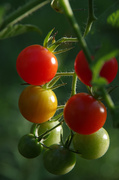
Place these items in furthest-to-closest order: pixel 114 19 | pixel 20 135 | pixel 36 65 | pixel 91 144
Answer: pixel 20 135, pixel 91 144, pixel 36 65, pixel 114 19

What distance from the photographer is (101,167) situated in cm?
246

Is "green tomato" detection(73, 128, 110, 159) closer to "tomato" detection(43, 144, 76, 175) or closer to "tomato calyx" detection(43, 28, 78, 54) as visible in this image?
"tomato" detection(43, 144, 76, 175)

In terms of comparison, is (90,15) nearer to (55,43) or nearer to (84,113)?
(55,43)

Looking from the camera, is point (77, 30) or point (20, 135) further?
point (20, 135)

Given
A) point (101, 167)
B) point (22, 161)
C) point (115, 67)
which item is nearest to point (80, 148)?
point (115, 67)

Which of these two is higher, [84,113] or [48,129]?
[84,113]

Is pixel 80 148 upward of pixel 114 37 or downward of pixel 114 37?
downward

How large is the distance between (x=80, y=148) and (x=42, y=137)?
0.38 feet

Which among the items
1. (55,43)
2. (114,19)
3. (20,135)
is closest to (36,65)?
(55,43)

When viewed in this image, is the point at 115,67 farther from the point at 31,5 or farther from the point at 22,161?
the point at 22,161

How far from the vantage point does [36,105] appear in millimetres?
856

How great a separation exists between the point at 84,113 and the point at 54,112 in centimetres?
14

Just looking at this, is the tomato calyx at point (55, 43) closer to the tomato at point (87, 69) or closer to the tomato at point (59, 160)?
the tomato at point (87, 69)

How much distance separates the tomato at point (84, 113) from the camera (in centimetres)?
77
